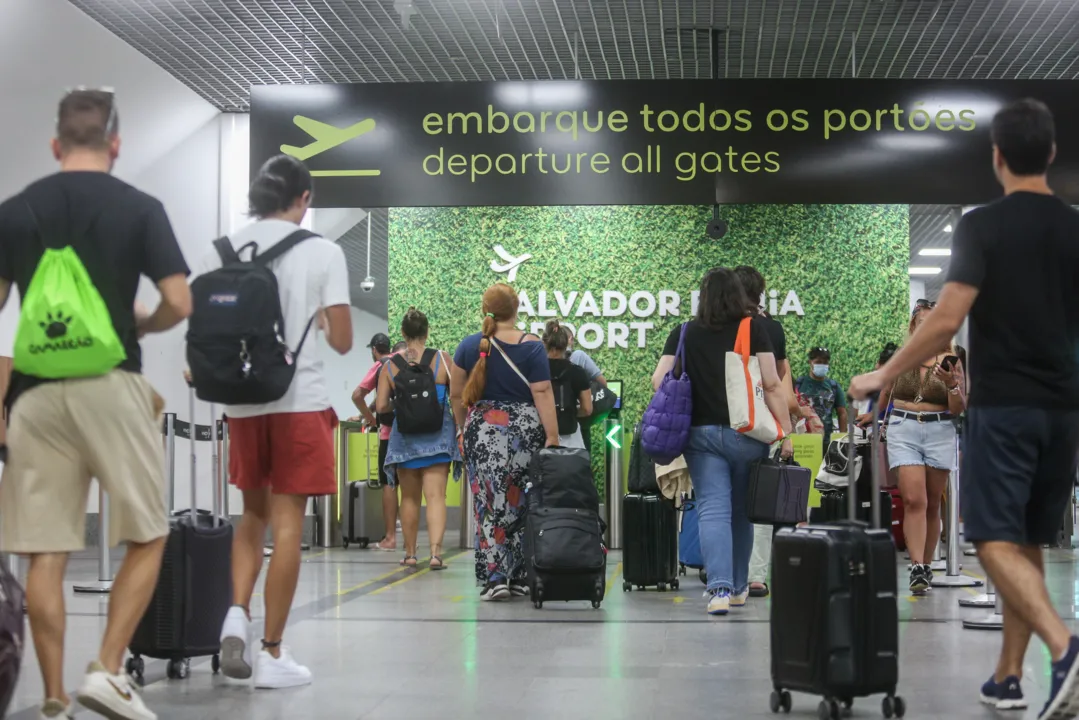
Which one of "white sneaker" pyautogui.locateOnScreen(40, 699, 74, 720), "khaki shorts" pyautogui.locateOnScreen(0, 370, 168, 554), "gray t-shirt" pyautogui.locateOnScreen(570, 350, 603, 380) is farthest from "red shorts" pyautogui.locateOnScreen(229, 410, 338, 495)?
"gray t-shirt" pyautogui.locateOnScreen(570, 350, 603, 380)

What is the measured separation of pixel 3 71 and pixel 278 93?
2.06 meters

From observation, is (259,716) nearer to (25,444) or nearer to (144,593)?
(144,593)

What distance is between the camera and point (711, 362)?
647cm

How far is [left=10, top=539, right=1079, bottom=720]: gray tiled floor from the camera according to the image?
4079 mm

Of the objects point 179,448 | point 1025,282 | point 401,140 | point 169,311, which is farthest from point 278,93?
point 1025,282

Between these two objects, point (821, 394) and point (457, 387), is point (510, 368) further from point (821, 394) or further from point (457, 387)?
point (821, 394)

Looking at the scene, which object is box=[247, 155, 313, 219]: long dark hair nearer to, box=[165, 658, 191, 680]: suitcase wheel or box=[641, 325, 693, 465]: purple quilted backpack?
box=[165, 658, 191, 680]: suitcase wheel

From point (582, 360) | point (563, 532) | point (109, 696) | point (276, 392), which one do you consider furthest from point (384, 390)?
point (109, 696)

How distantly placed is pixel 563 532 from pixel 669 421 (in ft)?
2.73

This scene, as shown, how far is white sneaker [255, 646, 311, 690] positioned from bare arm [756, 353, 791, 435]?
277 centimetres

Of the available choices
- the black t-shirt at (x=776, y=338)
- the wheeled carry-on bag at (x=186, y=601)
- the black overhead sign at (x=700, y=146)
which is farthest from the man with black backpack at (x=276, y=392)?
the black overhead sign at (x=700, y=146)

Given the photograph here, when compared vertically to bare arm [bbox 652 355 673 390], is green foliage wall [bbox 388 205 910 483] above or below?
above

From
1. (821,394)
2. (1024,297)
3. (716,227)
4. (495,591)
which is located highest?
(716,227)

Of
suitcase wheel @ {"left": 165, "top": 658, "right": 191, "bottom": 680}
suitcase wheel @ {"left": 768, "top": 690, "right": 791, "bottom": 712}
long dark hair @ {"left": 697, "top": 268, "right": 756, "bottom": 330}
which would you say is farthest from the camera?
long dark hair @ {"left": 697, "top": 268, "right": 756, "bottom": 330}
